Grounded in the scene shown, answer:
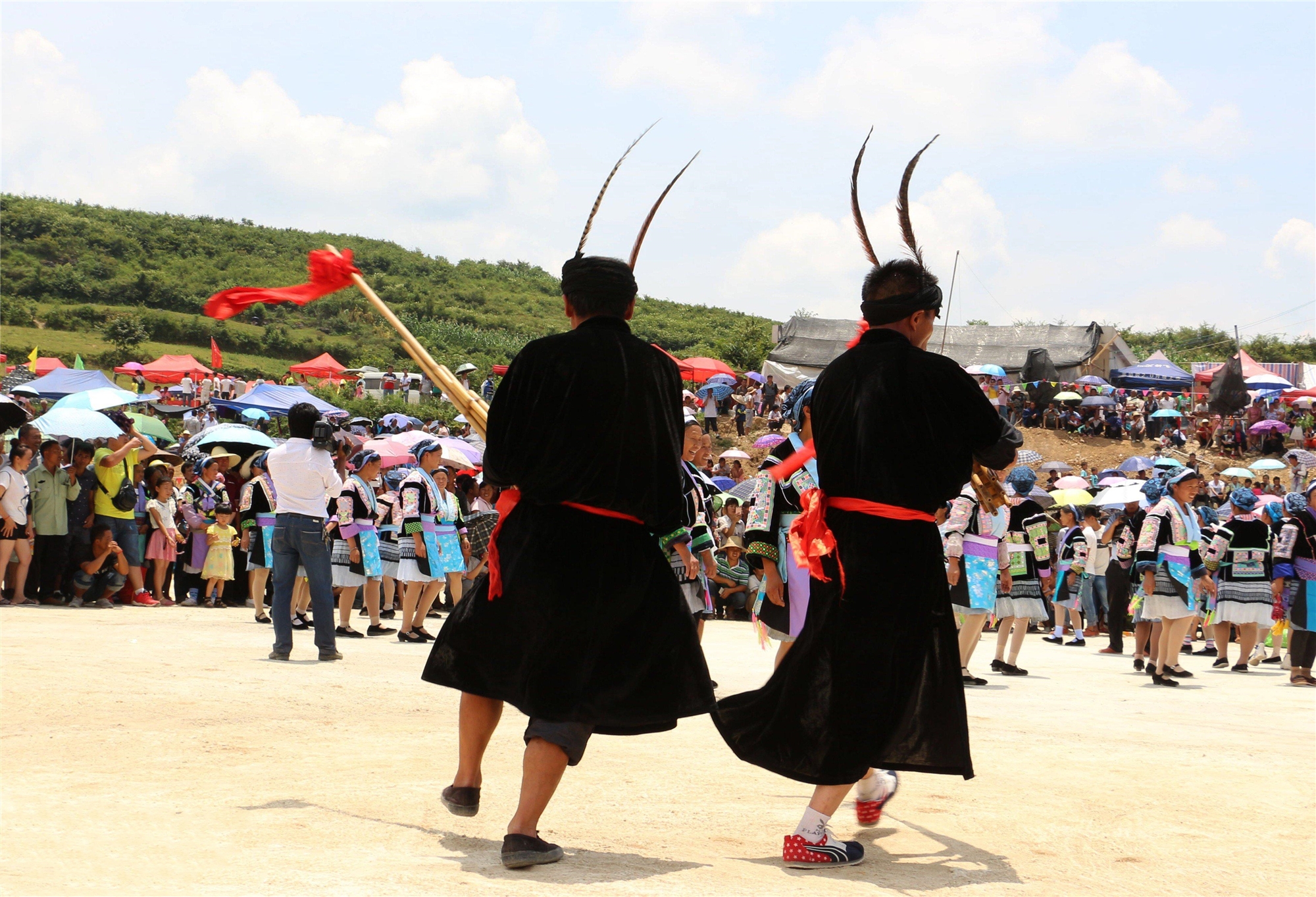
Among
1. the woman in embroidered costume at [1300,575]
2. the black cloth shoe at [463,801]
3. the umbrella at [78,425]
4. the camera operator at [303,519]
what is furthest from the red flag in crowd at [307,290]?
the woman in embroidered costume at [1300,575]

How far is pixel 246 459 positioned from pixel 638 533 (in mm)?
14168

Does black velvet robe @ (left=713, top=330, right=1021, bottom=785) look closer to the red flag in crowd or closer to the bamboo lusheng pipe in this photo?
Answer: the bamboo lusheng pipe

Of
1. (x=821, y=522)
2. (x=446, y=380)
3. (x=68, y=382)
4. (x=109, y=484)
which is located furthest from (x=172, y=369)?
(x=821, y=522)

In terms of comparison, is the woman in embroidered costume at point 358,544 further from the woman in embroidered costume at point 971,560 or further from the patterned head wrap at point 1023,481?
the patterned head wrap at point 1023,481

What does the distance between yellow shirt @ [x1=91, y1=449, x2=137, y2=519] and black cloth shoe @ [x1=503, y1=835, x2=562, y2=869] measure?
1113 cm

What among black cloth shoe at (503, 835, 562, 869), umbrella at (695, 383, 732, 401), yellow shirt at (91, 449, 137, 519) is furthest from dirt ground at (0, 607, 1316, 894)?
umbrella at (695, 383, 732, 401)

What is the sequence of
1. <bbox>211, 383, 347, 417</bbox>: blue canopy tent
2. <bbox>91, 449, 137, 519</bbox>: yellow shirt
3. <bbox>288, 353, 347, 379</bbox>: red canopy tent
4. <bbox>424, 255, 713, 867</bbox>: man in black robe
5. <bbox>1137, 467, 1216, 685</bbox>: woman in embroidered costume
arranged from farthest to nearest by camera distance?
<bbox>288, 353, 347, 379</bbox>: red canopy tent → <bbox>211, 383, 347, 417</bbox>: blue canopy tent → <bbox>91, 449, 137, 519</bbox>: yellow shirt → <bbox>1137, 467, 1216, 685</bbox>: woman in embroidered costume → <bbox>424, 255, 713, 867</bbox>: man in black robe

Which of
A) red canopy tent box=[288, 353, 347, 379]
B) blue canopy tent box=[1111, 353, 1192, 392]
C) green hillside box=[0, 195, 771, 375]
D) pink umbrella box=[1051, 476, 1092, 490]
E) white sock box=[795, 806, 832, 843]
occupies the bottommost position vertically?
white sock box=[795, 806, 832, 843]

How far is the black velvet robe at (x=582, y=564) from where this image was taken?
4227mm

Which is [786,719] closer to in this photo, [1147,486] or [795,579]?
[795,579]

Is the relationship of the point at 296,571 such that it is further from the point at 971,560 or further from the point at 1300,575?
the point at 1300,575

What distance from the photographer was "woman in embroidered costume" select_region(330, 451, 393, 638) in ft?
39.0

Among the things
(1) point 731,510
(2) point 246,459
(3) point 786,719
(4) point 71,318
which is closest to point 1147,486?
(1) point 731,510

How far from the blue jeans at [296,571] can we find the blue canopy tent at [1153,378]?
125ft
